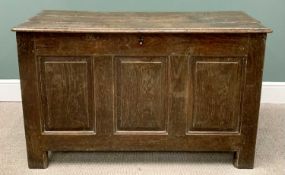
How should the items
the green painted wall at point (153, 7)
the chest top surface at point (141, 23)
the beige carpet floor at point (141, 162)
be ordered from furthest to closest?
1. the green painted wall at point (153, 7)
2. the beige carpet floor at point (141, 162)
3. the chest top surface at point (141, 23)

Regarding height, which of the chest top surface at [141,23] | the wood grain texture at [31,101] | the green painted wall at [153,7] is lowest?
the wood grain texture at [31,101]

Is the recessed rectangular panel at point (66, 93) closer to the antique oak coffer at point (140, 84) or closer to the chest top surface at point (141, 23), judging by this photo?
the antique oak coffer at point (140, 84)

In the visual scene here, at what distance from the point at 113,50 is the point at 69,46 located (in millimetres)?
176

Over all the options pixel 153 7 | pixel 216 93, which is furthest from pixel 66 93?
pixel 153 7

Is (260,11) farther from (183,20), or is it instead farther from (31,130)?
(31,130)

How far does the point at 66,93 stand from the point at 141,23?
43 cm

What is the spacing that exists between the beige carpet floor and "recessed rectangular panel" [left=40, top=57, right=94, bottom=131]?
0.20 m

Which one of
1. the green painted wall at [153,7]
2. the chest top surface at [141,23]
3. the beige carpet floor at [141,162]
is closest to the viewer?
the chest top surface at [141,23]

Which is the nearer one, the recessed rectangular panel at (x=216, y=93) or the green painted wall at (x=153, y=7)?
the recessed rectangular panel at (x=216, y=93)

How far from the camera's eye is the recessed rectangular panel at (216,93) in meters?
1.75

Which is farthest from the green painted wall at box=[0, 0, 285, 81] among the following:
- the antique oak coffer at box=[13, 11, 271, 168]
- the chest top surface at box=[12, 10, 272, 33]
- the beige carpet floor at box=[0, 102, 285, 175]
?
the beige carpet floor at box=[0, 102, 285, 175]

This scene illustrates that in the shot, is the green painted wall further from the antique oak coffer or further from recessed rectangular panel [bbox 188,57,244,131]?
recessed rectangular panel [bbox 188,57,244,131]

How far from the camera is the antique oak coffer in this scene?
5.62ft

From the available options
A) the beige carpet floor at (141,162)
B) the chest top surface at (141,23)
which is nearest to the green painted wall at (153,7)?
the chest top surface at (141,23)
